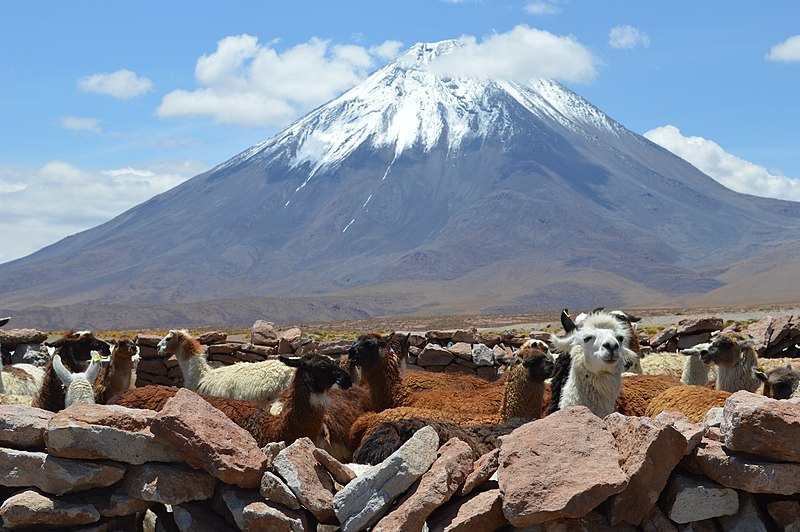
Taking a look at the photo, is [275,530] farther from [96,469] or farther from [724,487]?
[724,487]

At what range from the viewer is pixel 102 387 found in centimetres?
1360

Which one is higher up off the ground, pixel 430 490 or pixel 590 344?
pixel 590 344

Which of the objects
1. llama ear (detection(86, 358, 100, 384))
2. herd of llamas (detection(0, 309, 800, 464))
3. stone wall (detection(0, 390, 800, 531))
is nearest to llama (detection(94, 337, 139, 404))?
herd of llamas (detection(0, 309, 800, 464))

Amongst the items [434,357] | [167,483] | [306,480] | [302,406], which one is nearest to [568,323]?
[302,406]

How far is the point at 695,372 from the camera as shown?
1582 centimetres

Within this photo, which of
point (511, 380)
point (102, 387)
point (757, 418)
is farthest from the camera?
point (102, 387)

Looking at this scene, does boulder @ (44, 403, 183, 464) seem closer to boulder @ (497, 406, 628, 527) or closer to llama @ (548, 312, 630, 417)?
boulder @ (497, 406, 628, 527)

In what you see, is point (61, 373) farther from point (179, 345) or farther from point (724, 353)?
point (724, 353)

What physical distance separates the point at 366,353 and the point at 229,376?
3.48 metres

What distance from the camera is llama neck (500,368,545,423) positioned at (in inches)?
444

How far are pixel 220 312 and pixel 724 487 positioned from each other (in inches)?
6519

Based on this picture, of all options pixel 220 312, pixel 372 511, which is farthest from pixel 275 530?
pixel 220 312

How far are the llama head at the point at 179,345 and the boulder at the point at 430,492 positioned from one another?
32.3 feet

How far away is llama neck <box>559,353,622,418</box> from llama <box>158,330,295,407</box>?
660cm
